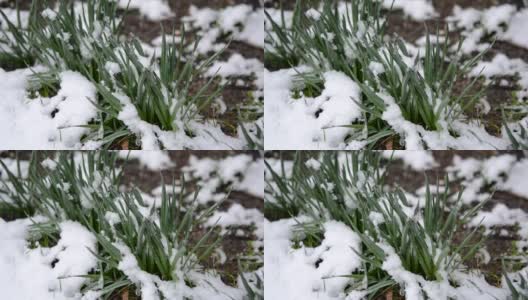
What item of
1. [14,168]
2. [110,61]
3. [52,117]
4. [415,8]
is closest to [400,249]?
[415,8]

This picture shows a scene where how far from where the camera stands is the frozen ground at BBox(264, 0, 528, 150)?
2453mm

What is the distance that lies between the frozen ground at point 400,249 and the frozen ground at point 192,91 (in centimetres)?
26

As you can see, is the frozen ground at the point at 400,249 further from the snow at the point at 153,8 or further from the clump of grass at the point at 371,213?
the snow at the point at 153,8

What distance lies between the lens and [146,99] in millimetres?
2363

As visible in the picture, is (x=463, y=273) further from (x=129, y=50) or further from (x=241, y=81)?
(x=129, y=50)

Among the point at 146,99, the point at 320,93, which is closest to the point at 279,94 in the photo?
the point at 320,93

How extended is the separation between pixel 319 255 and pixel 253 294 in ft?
0.92

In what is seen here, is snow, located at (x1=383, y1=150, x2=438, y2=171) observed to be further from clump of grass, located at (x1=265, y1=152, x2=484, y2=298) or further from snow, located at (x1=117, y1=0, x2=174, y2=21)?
snow, located at (x1=117, y1=0, x2=174, y2=21)

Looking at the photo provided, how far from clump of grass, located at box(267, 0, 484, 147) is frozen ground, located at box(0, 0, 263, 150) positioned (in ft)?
0.56

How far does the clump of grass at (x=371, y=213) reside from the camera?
218 centimetres

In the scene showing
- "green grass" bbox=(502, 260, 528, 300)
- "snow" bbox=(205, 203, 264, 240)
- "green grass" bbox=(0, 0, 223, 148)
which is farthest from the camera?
"snow" bbox=(205, 203, 264, 240)

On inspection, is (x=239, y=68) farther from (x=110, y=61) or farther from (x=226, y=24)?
(x=110, y=61)

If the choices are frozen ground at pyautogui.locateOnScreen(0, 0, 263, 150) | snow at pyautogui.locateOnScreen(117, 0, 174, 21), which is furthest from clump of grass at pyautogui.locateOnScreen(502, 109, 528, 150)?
snow at pyautogui.locateOnScreen(117, 0, 174, 21)

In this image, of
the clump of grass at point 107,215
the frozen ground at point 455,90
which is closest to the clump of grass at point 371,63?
the frozen ground at point 455,90
